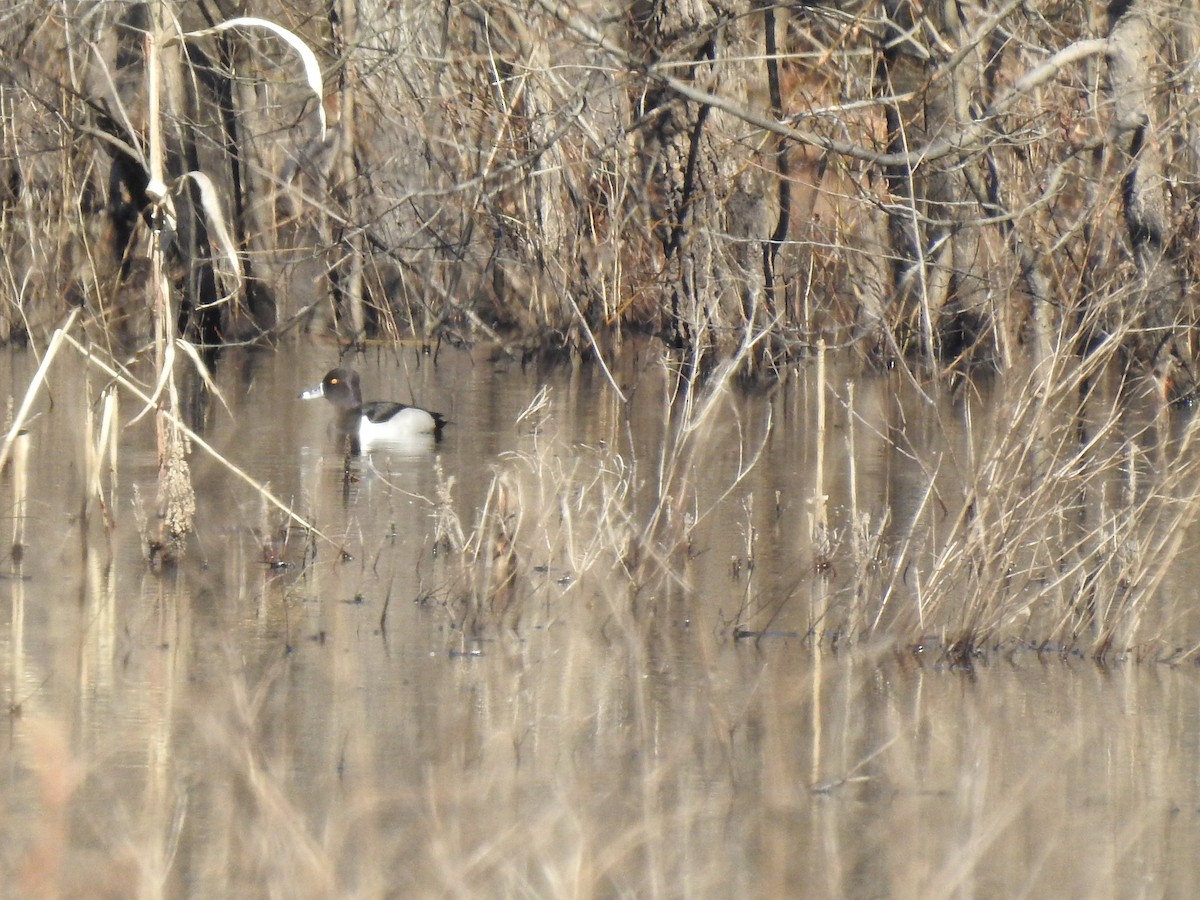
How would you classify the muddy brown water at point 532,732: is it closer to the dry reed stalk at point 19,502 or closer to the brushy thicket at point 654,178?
the dry reed stalk at point 19,502

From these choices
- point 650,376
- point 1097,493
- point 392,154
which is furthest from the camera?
point 392,154

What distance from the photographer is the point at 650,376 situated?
48.3 feet

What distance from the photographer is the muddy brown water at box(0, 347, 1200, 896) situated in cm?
465

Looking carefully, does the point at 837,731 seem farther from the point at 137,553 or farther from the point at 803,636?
the point at 137,553

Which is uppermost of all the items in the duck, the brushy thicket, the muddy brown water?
the brushy thicket

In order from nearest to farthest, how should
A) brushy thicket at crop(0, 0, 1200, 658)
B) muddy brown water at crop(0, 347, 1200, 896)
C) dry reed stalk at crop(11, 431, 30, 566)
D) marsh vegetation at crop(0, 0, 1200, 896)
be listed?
muddy brown water at crop(0, 347, 1200, 896) < marsh vegetation at crop(0, 0, 1200, 896) < dry reed stalk at crop(11, 431, 30, 566) < brushy thicket at crop(0, 0, 1200, 658)

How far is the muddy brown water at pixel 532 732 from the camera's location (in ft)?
15.3

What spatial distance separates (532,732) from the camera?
568 centimetres

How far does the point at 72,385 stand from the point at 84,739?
843cm

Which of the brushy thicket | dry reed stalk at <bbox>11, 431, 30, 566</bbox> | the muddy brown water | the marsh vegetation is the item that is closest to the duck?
the marsh vegetation

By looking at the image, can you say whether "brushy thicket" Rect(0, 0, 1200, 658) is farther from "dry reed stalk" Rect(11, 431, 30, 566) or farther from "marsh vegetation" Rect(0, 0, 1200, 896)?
"dry reed stalk" Rect(11, 431, 30, 566)

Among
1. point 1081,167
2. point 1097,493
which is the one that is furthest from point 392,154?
point 1097,493

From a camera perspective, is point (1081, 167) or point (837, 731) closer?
point (837, 731)

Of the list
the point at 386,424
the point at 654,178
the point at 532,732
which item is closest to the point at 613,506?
the point at 386,424
